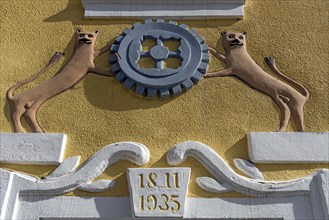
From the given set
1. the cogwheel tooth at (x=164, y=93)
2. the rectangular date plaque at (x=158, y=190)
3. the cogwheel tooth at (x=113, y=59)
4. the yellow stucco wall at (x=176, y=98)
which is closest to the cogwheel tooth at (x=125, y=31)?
the yellow stucco wall at (x=176, y=98)

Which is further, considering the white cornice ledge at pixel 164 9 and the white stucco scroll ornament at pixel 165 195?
the white cornice ledge at pixel 164 9

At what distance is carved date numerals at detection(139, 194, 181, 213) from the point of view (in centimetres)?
406

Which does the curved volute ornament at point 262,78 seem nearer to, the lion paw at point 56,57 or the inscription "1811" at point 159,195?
the inscription "1811" at point 159,195

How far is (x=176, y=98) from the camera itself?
15.4ft

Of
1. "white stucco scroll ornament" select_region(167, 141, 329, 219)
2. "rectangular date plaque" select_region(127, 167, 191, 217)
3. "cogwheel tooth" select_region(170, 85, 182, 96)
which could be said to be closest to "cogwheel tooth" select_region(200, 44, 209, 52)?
"cogwheel tooth" select_region(170, 85, 182, 96)

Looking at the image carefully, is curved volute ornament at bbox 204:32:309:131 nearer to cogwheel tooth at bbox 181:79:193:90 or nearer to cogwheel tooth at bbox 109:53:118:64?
cogwheel tooth at bbox 181:79:193:90

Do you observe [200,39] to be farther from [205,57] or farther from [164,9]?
[164,9]

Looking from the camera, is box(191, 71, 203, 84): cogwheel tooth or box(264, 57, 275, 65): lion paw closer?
box(191, 71, 203, 84): cogwheel tooth

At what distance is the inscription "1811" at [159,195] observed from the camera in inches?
160

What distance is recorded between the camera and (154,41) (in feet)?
16.1

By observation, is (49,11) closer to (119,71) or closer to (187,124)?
(119,71)

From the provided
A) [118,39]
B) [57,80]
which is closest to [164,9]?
[118,39]

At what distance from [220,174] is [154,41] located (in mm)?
1422

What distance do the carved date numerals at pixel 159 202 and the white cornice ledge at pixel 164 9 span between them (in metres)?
1.83
